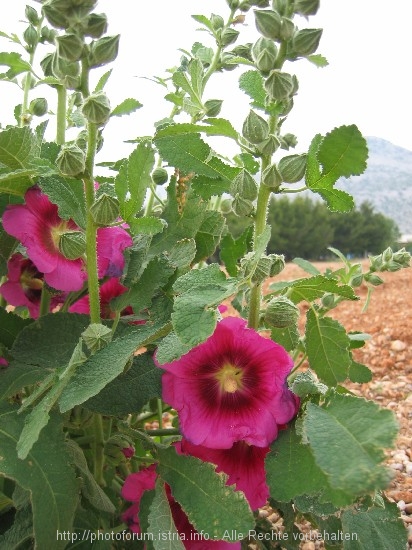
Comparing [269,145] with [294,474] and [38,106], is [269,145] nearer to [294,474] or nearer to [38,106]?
[294,474]

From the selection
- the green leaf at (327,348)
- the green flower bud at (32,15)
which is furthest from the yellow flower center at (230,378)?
the green flower bud at (32,15)

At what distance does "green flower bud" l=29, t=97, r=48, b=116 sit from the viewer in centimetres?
93

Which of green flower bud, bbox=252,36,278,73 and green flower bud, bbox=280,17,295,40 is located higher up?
green flower bud, bbox=280,17,295,40

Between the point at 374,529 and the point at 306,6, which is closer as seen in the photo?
the point at 306,6

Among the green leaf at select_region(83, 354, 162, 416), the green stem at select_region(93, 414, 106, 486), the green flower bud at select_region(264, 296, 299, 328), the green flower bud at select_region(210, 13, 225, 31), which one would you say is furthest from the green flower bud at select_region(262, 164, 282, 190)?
the green flower bud at select_region(210, 13, 225, 31)

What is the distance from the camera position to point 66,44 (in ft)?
1.66

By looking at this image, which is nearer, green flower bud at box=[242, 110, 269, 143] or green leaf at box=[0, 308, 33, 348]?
green flower bud at box=[242, 110, 269, 143]

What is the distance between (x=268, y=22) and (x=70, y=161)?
225mm

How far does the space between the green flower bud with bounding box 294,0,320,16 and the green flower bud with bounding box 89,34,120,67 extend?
0.18 meters

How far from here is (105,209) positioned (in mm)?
536

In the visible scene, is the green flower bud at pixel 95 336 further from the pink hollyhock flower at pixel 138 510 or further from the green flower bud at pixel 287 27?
the green flower bud at pixel 287 27

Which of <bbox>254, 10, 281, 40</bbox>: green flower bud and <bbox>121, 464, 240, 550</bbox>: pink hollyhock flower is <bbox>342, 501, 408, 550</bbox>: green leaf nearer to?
<bbox>121, 464, 240, 550</bbox>: pink hollyhock flower

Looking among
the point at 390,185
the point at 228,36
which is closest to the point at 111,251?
the point at 228,36

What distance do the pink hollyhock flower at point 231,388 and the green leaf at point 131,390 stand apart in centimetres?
4
